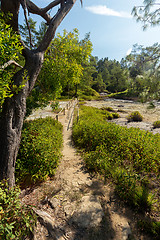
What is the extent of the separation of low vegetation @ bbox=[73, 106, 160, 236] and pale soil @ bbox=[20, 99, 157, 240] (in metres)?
0.37

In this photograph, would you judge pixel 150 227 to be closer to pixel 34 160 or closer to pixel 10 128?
pixel 34 160

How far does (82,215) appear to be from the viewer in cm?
305

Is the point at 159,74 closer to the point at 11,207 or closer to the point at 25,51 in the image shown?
the point at 25,51

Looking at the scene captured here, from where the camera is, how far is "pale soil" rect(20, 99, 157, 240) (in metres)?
2.68

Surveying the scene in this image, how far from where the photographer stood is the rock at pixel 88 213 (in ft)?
9.43

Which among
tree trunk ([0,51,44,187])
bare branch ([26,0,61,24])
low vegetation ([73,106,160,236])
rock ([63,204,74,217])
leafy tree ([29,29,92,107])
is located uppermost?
bare branch ([26,0,61,24])

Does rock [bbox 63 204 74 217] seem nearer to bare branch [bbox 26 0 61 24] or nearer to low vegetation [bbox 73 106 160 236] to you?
low vegetation [bbox 73 106 160 236]

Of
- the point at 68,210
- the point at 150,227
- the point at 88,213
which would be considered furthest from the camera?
the point at 68,210

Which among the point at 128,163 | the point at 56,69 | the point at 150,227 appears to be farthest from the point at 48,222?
the point at 56,69

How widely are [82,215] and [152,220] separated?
1.79 metres

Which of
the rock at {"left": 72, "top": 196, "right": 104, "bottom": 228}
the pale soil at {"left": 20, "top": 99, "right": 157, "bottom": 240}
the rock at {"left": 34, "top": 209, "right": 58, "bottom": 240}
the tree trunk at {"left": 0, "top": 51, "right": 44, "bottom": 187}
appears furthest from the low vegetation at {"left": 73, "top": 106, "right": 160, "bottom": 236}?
the tree trunk at {"left": 0, "top": 51, "right": 44, "bottom": 187}

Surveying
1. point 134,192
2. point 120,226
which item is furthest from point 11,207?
point 134,192

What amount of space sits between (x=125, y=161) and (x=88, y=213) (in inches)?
105

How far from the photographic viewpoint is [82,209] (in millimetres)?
3197
